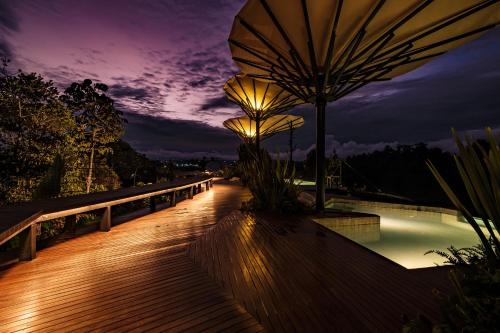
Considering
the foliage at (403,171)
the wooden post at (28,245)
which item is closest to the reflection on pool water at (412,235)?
the wooden post at (28,245)

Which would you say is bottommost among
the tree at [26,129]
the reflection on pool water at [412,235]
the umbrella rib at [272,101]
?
the reflection on pool water at [412,235]

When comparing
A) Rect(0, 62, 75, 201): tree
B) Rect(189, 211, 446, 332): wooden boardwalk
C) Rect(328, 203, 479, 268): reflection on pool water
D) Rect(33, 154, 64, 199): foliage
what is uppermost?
Rect(0, 62, 75, 201): tree

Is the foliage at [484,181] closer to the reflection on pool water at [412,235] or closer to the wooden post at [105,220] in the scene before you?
the reflection on pool water at [412,235]

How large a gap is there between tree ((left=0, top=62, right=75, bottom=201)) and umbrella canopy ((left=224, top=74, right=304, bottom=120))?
770 centimetres

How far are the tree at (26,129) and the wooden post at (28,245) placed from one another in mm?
7690

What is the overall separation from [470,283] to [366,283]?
1107mm

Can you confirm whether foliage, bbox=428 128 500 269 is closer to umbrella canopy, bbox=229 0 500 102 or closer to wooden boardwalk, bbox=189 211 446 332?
wooden boardwalk, bbox=189 211 446 332

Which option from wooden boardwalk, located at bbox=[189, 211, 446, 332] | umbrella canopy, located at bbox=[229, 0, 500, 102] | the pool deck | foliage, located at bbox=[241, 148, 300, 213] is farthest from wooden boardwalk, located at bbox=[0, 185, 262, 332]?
umbrella canopy, located at bbox=[229, 0, 500, 102]

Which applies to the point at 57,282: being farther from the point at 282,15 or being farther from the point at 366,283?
the point at 282,15

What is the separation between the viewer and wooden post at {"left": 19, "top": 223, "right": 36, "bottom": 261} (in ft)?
10.1

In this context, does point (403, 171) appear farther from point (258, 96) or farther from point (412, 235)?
point (412, 235)

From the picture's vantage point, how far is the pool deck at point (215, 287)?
1794mm

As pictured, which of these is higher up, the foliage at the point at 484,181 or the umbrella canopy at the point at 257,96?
the umbrella canopy at the point at 257,96

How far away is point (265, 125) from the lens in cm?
1645
